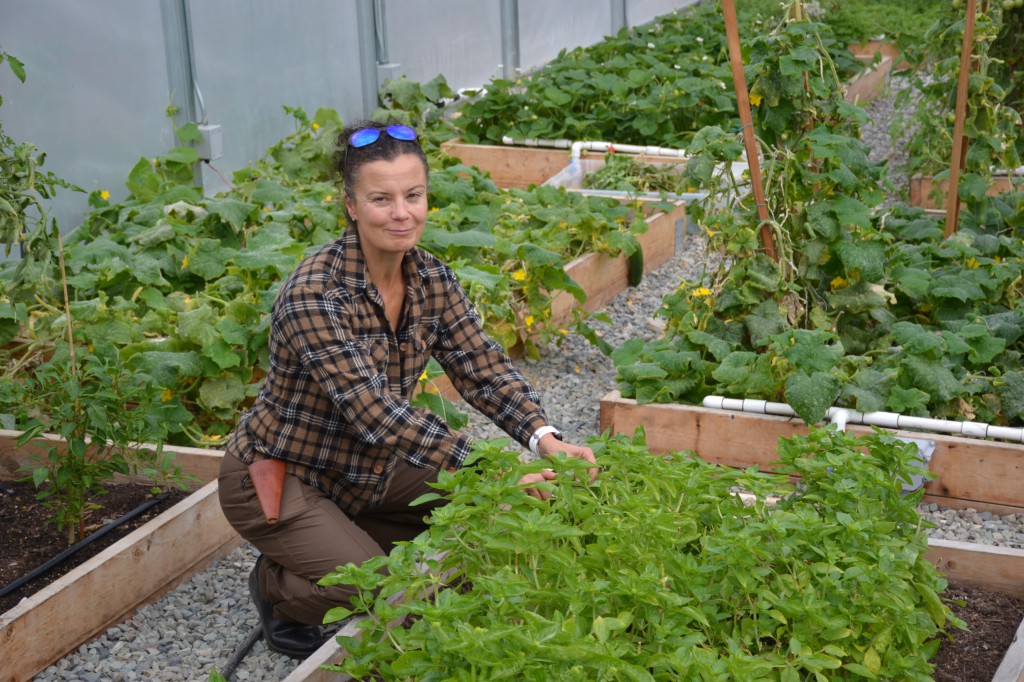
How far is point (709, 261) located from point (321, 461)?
13.6 feet

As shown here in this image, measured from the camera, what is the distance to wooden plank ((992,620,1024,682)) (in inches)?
103

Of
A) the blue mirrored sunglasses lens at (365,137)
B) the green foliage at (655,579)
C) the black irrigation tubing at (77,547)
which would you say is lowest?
the black irrigation tubing at (77,547)

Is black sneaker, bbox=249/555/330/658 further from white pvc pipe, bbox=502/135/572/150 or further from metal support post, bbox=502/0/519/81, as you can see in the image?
metal support post, bbox=502/0/519/81

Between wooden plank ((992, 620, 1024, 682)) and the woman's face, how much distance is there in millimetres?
1611

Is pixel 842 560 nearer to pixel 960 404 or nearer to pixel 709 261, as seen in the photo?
pixel 960 404

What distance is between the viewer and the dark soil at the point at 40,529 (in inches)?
133

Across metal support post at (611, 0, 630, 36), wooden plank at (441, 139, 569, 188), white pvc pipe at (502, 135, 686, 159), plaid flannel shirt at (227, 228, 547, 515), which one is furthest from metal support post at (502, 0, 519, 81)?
plaid flannel shirt at (227, 228, 547, 515)

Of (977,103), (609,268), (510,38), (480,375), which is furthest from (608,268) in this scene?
(510,38)

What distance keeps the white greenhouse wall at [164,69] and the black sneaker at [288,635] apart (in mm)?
3314

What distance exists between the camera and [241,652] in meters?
3.17

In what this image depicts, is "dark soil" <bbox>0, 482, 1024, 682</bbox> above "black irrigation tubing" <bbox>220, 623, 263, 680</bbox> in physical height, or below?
above

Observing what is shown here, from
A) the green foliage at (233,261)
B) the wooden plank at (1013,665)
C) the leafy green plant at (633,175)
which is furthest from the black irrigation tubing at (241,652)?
the leafy green plant at (633,175)

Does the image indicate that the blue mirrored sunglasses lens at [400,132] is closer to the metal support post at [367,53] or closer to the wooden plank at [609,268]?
the wooden plank at [609,268]

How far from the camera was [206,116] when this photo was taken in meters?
6.62
